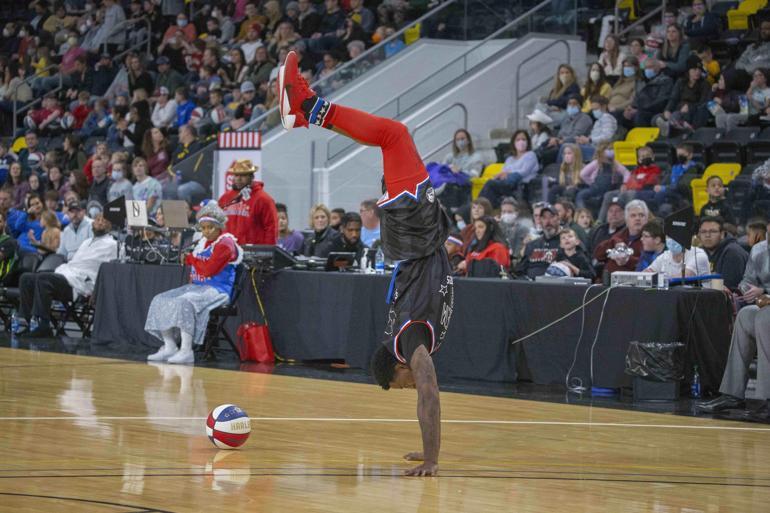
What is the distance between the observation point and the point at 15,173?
20203 millimetres

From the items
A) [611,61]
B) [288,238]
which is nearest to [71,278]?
[288,238]

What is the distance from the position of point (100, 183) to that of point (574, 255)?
9009 mm

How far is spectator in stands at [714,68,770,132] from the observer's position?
14.9 m

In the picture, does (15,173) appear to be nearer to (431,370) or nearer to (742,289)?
(742,289)

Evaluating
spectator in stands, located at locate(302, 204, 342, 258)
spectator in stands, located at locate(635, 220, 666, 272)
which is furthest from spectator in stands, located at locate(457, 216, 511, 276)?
spectator in stands, located at locate(302, 204, 342, 258)

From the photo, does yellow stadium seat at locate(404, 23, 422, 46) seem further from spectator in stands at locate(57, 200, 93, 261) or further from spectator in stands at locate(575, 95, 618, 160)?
spectator in stands at locate(57, 200, 93, 261)

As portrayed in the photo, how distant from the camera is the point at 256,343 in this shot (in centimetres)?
1200

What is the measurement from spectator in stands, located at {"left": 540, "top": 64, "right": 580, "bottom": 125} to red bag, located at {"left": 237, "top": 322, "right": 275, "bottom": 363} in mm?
6376

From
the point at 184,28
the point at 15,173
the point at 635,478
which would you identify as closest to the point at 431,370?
the point at 635,478

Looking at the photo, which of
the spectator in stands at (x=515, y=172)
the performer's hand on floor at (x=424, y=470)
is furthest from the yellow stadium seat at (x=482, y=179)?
the performer's hand on floor at (x=424, y=470)

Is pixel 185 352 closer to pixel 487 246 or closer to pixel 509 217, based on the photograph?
pixel 487 246

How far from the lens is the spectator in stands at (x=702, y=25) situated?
16.4m

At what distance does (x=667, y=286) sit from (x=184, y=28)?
48.8ft

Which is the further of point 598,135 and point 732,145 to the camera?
point 598,135
